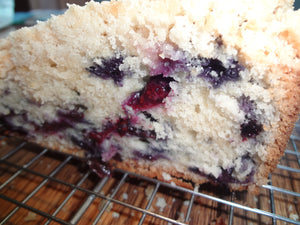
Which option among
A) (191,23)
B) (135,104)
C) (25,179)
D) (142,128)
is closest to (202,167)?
(142,128)

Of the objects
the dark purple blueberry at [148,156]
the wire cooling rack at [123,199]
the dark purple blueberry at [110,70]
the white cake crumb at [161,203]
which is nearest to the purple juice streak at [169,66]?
the dark purple blueberry at [110,70]

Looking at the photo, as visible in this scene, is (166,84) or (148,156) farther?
(148,156)

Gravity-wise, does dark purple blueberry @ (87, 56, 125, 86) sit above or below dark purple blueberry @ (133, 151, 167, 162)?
above

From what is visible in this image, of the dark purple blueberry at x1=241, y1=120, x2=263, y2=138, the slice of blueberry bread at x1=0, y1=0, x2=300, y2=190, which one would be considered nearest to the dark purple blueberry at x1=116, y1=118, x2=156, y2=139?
the slice of blueberry bread at x1=0, y1=0, x2=300, y2=190

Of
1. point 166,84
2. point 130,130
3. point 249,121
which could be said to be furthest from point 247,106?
point 130,130

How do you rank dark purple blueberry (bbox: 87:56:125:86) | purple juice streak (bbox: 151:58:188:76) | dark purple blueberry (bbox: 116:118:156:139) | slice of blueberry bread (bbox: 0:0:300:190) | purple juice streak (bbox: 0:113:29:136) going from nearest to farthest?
slice of blueberry bread (bbox: 0:0:300:190), purple juice streak (bbox: 151:58:188:76), dark purple blueberry (bbox: 87:56:125:86), dark purple blueberry (bbox: 116:118:156:139), purple juice streak (bbox: 0:113:29:136)

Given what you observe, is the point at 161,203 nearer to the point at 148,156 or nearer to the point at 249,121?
the point at 148,156

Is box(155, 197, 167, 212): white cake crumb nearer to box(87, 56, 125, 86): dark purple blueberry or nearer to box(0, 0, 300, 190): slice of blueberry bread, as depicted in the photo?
box(0, 0, 300, 190): slice of blueberry bread
